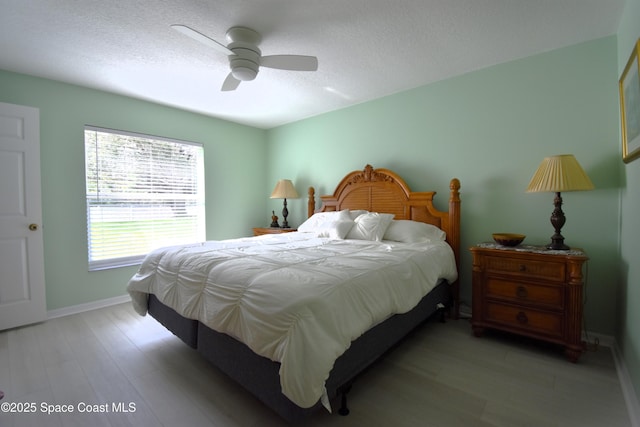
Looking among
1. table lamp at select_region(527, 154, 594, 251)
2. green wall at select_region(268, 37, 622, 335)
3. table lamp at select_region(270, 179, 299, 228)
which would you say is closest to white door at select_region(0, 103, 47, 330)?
table lamp at select_region(270, 179, 299, 228)

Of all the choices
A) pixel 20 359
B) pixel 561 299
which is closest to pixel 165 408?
pixel 20 359

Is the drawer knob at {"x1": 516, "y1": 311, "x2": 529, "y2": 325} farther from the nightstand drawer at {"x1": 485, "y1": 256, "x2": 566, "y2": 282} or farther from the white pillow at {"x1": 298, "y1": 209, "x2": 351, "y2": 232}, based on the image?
the white pillow at {"x1": 298, "y1": 209, "x2": 351, "y2": 232}

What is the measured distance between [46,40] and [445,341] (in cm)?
409

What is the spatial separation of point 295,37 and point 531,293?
9.08 ft

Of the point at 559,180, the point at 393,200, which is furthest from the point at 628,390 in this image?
the point at 393,200

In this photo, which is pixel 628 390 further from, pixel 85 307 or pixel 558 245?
pixel 85 307

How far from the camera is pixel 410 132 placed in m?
3.32

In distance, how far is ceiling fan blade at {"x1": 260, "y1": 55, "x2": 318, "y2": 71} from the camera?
2.11 meters

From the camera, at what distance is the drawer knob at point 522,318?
220 centimetres

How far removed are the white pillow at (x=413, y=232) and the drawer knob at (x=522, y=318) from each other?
0.90 meters

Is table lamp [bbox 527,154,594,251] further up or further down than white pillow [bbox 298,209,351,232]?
further up

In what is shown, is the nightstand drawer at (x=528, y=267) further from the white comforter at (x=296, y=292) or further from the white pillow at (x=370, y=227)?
the white pillow at (x=370, y=227)

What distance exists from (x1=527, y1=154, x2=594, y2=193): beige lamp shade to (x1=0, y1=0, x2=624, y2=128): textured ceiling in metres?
1.05

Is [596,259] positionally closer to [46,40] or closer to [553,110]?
[553,110]
